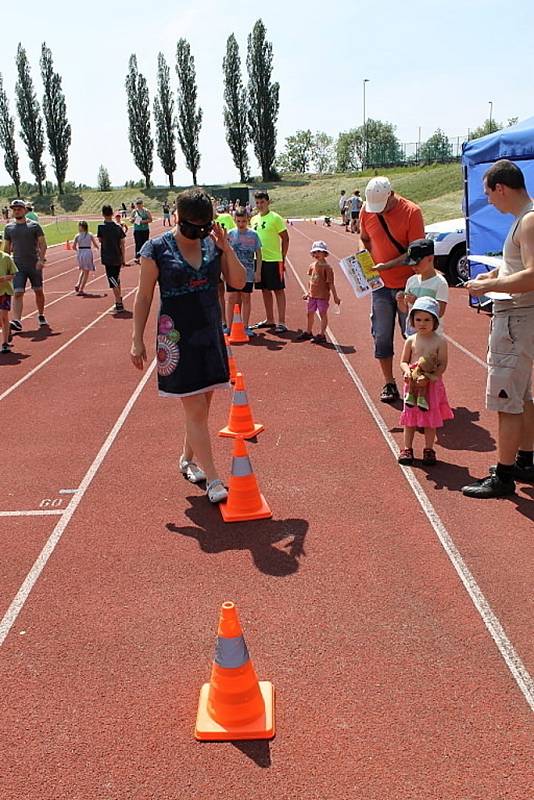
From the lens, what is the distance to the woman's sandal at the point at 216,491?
205 inches

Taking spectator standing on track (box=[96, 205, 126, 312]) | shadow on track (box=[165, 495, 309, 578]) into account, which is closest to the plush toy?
shadow on track (box=[165, 495, 309, 578])

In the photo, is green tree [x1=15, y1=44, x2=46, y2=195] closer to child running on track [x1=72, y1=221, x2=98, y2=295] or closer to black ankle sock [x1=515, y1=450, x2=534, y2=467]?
child running on track [x1=72, y1=221, x2=98, y2=295]

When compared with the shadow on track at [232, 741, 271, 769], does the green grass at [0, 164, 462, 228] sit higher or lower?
higher

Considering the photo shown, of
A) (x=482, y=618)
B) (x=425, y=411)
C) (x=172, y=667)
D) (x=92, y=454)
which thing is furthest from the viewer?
(x=92, y=454)

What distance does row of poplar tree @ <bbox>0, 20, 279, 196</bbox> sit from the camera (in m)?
79.2

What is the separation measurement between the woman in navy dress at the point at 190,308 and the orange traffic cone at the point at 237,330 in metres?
5.65

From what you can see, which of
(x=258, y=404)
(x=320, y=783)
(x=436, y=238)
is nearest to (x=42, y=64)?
(x=436, y=238)

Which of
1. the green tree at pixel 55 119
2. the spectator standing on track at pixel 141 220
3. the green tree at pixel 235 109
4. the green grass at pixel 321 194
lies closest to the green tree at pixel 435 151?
the green grass at pixel 321 194

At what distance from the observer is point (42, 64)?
81438mm

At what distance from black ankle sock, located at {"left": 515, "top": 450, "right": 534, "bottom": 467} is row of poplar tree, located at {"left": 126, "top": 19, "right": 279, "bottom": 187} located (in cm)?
8164

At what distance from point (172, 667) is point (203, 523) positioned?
158cm

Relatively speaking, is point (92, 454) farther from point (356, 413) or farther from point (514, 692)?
point (514, 692)

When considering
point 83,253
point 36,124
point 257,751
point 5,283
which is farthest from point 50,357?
point 36,124

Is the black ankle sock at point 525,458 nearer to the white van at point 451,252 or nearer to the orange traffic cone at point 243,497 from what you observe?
the orange traffic cone at point 243,497
